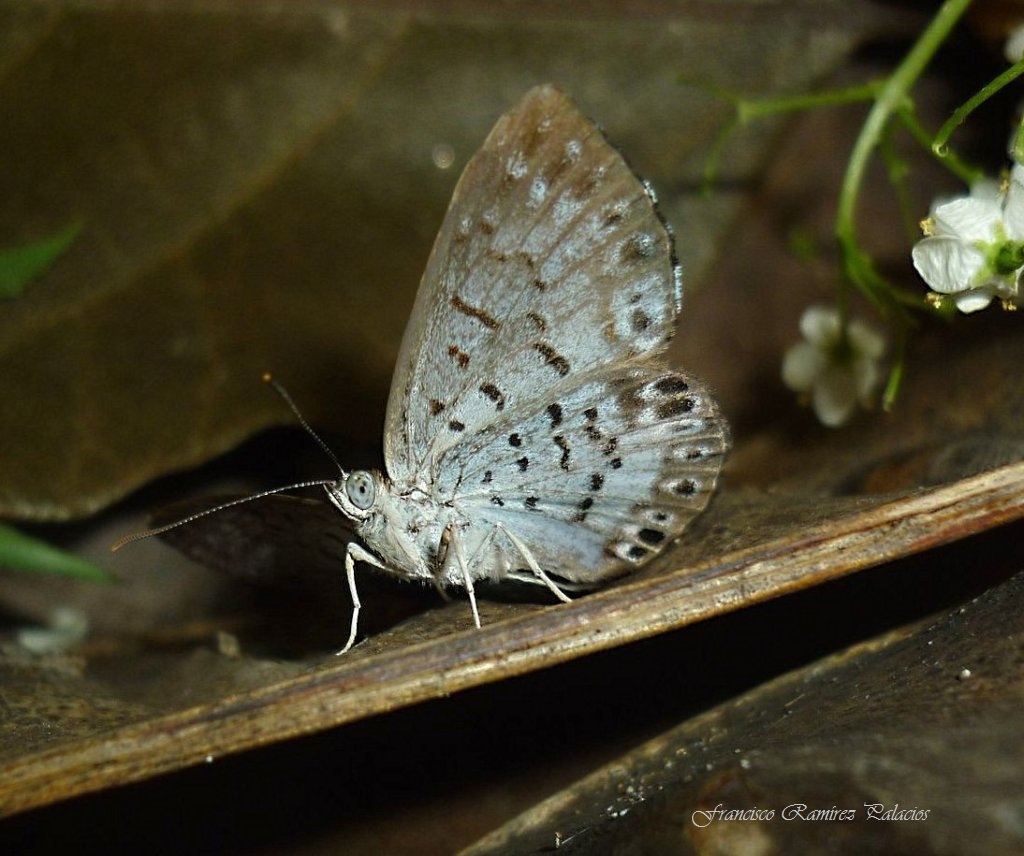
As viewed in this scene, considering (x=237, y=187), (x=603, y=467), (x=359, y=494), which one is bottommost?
(x=603, y=467)

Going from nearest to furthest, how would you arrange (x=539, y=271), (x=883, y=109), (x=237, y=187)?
1. (x=539, y=271)
2. (x=883, y=109)
3. (x=237, y=187)

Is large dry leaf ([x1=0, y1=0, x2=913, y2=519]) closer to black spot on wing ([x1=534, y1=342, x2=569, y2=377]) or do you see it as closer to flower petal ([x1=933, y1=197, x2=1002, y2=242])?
black spot on wing ([x1=534, y1=342, x2=569, y2=377])

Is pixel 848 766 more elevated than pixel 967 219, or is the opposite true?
pixel 967 219

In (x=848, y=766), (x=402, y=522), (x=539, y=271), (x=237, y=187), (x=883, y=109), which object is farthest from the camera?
(x=237, y=187)

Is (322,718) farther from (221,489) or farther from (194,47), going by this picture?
(194,47)

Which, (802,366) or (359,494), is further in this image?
(802,366)

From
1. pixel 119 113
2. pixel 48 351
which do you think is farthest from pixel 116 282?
pixel 119 113

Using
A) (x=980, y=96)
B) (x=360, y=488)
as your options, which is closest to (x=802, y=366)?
(x=980, y=96)

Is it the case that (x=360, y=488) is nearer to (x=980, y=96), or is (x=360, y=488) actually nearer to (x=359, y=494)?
(x=359, y=494)
